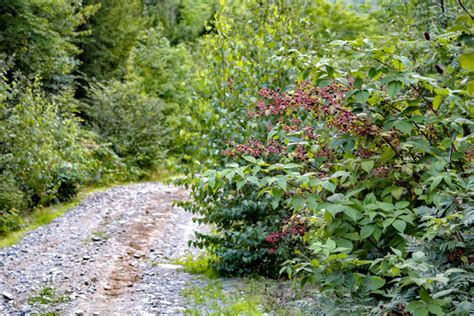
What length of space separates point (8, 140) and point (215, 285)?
21.0 ft

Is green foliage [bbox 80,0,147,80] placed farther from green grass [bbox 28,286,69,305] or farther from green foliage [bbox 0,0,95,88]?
green grass [bbox 28,286,69,305]

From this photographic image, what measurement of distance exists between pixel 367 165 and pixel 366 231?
1.34ft

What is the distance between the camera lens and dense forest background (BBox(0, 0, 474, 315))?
2.96 meters

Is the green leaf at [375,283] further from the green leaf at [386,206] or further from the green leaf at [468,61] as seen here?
the green leaf at [468,61]

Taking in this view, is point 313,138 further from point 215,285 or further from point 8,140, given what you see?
point 8,140

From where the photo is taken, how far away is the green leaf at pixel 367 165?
320cm

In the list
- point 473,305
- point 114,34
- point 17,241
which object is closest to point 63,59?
point 114,34

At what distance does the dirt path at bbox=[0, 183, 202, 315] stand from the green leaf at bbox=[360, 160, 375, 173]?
3516 mm

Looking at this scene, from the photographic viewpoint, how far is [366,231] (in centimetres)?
309

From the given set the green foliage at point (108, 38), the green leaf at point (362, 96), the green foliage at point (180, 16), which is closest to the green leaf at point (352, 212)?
the green leaf at point (362, 96)

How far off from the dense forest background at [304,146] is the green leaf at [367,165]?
0.02 metres

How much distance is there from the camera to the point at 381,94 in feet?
11.6

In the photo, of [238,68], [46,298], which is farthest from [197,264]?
[238,68]

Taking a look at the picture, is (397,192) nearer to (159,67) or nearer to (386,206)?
(386,206)
